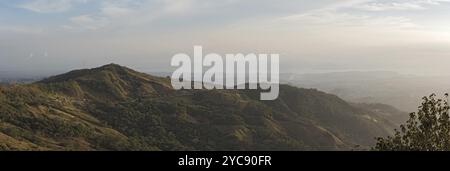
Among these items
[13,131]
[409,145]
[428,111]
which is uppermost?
[428,111]

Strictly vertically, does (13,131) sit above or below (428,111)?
below
